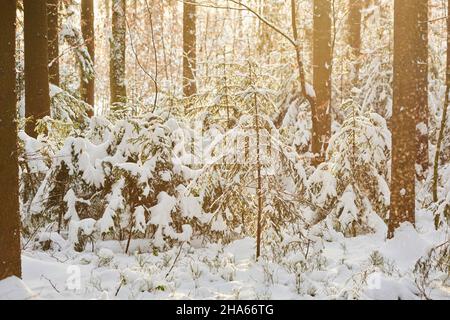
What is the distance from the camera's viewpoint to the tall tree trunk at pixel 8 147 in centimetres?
528

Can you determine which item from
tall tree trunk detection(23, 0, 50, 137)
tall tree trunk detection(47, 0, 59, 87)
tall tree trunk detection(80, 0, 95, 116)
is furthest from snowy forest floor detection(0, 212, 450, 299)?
tall tree trunk detection(80, 0, 95, 116)

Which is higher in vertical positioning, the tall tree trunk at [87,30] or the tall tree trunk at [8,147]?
the tall tree trunk at [87,30]

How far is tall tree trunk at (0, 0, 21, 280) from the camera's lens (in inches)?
208

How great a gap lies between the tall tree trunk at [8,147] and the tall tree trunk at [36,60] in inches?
156

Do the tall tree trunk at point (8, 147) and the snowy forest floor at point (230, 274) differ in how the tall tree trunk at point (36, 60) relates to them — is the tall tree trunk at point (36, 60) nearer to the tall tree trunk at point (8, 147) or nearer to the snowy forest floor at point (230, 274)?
the snowy forest floor at point (230, 274)

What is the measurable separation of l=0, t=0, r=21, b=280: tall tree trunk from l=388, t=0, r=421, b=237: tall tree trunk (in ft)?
18.0

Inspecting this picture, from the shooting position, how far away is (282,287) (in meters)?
5.86

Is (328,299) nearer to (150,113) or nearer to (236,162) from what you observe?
(236,162)

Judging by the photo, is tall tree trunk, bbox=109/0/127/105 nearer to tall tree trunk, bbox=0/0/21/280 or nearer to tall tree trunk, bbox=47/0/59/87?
tall tree trunk, bbox=47/0/59/87

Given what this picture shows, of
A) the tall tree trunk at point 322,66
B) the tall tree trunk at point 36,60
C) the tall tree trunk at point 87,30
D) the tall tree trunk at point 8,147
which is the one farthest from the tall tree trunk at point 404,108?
the tall tree trunk at point 87,30

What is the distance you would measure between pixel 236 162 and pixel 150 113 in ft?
8.30

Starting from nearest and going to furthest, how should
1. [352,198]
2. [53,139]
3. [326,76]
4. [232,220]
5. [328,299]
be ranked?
[328,299], [232,220], [352,198], [53,139], [326,76]

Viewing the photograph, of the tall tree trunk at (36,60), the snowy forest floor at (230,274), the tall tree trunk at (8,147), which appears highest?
the tall tree trunk at (36,60)

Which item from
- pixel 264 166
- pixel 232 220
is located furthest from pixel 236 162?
pixel 232 220
